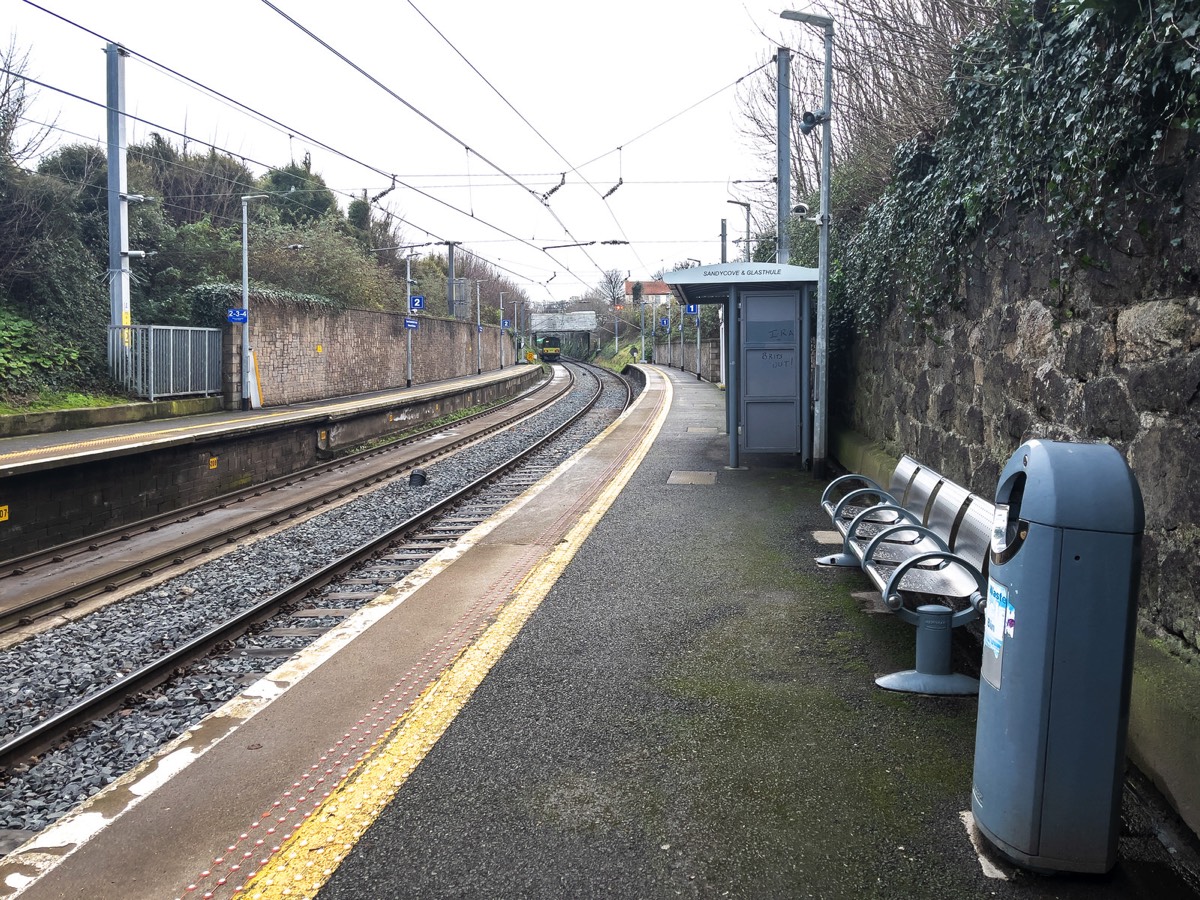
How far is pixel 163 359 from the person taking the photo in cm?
2034

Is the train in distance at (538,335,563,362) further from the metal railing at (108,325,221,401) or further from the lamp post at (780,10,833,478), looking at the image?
the lamp post at (780,10,833,478)

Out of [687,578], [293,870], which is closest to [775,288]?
[687,578]

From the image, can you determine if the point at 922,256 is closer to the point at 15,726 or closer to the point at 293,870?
the point at 293,870

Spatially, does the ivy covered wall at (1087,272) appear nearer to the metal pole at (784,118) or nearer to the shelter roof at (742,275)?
the shelter roof at (742,275)

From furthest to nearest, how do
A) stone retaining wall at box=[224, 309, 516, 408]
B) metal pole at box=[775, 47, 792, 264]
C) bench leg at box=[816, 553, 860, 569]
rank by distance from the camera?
stone retaining wall at box=[224, 309, 516, 408] < metal pole at box=[775, 47, 792, 264] < bench leg at box=[816, 553, 860, 569]

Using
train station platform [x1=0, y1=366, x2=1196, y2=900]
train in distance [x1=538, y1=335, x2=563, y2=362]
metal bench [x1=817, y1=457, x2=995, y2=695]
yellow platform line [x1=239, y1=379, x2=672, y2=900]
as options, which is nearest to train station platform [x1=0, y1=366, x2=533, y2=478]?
train station platform [x1=0, y1=366, x2=1196, y2=900]

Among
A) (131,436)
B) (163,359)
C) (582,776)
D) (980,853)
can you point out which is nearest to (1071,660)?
(980,853)

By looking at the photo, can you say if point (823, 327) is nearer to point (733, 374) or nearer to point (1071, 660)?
point (733, 374)

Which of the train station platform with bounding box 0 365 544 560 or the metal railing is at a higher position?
the metal railing

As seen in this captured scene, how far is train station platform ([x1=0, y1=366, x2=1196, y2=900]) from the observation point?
2.75m

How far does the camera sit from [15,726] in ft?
15.7

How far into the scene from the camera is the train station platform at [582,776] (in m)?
2.75

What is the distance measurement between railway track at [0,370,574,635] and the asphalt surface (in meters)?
4.62

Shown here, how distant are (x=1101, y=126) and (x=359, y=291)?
30.1 meters
